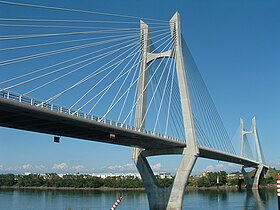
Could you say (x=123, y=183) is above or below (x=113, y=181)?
below

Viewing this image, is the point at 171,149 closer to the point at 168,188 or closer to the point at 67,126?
the point at 168,188

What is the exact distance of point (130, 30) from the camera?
3127 cm

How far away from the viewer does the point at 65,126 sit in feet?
78.7

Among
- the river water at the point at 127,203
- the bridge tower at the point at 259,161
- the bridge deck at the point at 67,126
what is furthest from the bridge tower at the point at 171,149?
the bridge tower at the point at 259,161

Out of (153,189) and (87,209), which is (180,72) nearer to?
(153,189)

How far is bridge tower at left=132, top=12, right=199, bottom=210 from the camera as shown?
3123cm

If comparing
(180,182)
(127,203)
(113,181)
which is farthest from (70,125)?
(113,181)

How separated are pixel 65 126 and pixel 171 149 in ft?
39.0

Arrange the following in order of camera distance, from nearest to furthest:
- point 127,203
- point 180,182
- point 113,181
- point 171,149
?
point 180,182 → point 171,149 → point 127,203 → point 113,181

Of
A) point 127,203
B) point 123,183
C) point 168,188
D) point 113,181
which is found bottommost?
point 127,203

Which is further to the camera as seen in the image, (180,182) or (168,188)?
(168,188)

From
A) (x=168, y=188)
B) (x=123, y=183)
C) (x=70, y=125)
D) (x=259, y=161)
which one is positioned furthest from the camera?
(x=123, y=183)

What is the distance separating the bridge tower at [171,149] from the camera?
102 feet

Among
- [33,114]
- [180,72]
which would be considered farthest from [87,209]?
[33,114]
